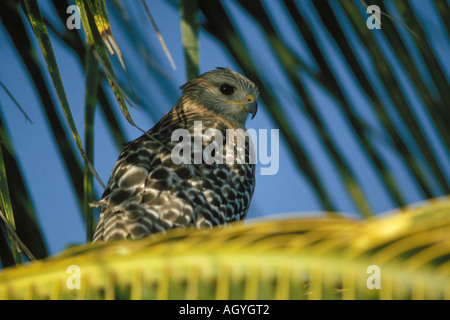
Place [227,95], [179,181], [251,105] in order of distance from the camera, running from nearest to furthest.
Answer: [179,181] → [251,105] → [227,95]

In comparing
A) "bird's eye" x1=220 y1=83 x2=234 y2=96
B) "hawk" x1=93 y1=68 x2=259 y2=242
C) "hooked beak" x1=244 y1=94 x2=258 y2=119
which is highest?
"bird's eye" x1=220 y1=83 x2=234 y2=96

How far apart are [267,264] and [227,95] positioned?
3396 mm

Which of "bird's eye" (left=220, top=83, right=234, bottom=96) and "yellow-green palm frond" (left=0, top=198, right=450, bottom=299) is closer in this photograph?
"yellow-green palm frond" (left=0, top=198, right=450, bottom=299)

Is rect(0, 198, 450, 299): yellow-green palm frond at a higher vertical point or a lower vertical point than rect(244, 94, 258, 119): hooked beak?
lower

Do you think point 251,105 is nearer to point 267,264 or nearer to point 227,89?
point 227,89

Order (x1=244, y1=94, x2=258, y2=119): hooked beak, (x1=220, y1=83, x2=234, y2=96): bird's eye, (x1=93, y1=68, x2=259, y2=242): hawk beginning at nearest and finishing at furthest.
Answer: (x1=93, y1=68, x2=259, y2=242): hawk
(x1=244, y1=94, x2=258, y2=119): hooked beak
(x1=220, y1=83, x2=234, y2=96): bird's eye

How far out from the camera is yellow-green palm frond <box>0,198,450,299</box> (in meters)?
0.61

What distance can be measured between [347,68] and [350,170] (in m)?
0.35

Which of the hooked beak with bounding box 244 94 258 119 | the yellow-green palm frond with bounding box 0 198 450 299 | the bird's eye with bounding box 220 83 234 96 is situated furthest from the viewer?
the bird's eye with bounding box 220 83 234 96

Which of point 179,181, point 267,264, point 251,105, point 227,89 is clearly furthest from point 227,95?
point 267,264

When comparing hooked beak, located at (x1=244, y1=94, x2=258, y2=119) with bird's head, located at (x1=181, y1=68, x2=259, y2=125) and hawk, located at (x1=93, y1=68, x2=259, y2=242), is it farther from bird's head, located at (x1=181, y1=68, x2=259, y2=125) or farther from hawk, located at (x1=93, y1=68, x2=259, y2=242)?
hawk, located at (x1=93, y1=68, x2=259, y2=242)

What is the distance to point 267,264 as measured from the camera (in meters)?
0.65

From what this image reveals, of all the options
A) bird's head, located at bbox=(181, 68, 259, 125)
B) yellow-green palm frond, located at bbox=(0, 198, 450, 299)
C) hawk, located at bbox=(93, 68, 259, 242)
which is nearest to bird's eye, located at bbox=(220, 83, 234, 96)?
bird's head, located at bbox=(181, 68, 259, 125)

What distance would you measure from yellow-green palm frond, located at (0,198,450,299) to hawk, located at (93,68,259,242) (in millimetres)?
1493
